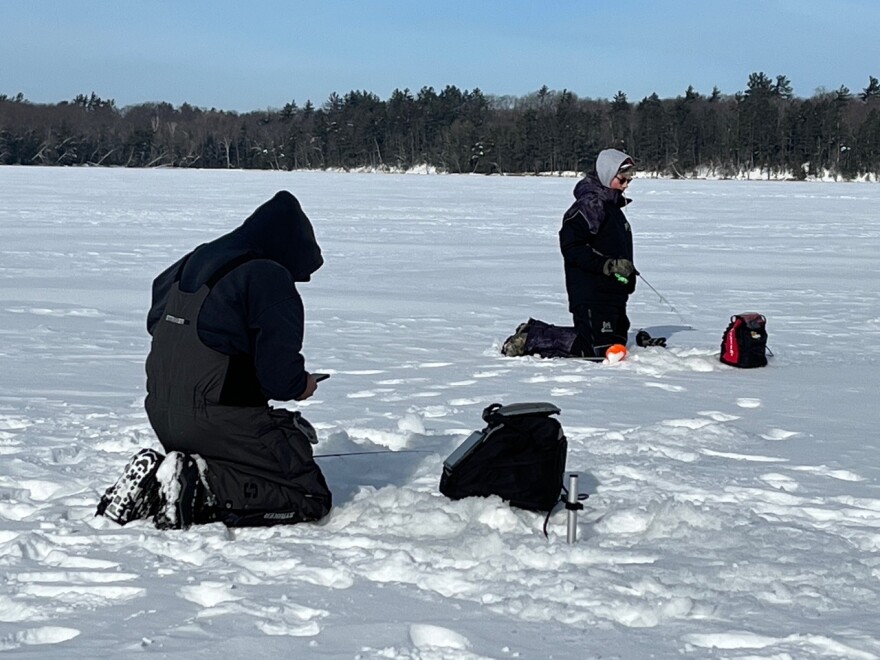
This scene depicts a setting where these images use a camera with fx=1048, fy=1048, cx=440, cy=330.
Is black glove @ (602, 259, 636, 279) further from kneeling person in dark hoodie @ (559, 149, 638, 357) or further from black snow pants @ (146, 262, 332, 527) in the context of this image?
black snow pants @ (146, 262, 332, 527)

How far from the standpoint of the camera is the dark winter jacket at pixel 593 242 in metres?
7.40

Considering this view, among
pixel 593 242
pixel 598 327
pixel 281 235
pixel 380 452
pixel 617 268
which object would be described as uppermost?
pixel 281 235

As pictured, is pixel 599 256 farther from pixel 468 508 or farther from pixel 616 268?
pixel 468 508

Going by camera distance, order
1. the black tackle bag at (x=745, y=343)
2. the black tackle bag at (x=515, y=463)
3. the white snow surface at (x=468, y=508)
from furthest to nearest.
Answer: the black tackle bag at (x=745, y=343) < the black tackle bag at (x=515, y=463) < the white snow surface at (x=468, y=508)

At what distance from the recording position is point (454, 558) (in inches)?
134

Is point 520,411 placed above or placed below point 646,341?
above

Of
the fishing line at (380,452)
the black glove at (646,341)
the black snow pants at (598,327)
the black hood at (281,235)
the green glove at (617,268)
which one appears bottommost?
the fishing line at (380,452)

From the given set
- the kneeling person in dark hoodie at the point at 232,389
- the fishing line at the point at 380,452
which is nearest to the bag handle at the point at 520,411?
the kneeling person in dark hoodie at the point at 232,389

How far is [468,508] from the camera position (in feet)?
12.6

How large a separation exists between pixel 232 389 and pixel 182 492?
0.39m

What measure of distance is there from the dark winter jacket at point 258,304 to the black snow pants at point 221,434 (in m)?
0.05

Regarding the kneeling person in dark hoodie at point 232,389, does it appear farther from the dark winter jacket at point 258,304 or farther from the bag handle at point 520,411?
the bag handle at point 520,411

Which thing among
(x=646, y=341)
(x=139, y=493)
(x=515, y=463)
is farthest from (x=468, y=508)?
(x=646, y=341)

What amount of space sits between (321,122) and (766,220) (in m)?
95.6
